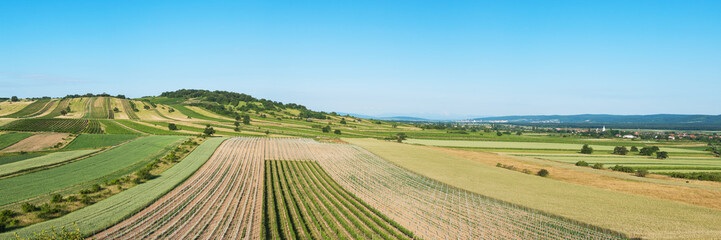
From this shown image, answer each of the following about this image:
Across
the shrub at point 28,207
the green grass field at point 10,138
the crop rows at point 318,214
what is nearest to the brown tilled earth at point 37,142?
the green grass field at point 10,138

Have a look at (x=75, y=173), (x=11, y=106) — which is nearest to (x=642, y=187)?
(x=75, y=173)

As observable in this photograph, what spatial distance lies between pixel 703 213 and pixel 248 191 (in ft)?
138

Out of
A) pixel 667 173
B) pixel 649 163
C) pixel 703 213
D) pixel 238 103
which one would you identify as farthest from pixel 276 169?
pixel 238 103

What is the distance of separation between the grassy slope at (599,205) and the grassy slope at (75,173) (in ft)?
140

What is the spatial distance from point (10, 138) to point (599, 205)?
100260 mm

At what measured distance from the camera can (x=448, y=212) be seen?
26.9m

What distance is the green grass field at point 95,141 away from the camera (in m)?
62.6

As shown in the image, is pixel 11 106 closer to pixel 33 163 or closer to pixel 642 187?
pixel 33 163

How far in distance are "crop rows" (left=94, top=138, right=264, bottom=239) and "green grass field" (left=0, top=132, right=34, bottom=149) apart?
4808 cm

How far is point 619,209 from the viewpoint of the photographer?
88.3ft

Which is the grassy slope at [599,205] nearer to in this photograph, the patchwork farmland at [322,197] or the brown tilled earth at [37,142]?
the patchwork farmland at [322,197]

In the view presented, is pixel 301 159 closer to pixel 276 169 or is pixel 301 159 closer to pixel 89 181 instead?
pixel 276 169

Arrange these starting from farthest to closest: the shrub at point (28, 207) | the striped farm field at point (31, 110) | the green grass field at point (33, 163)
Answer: the striped farm field at point (31, 110), the green grass field at point (33, 163), the shrub at point (28, 207)

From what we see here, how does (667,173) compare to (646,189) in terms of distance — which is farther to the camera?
(667,173)
